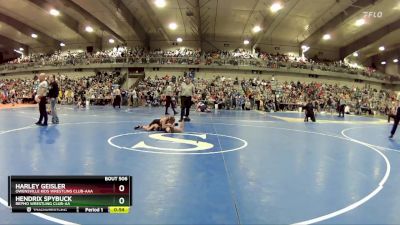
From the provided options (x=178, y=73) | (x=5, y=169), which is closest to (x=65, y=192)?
(x=5, y=169)

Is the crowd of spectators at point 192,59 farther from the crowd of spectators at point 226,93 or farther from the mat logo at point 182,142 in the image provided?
the mat logo at point 182,142

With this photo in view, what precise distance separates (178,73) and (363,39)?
21.0 m

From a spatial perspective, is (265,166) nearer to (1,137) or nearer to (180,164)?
(180,164)

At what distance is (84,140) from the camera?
7.81 metres

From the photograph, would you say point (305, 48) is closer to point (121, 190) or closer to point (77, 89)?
point (77, 89)

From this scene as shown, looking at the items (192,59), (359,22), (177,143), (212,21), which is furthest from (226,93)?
(177,143)

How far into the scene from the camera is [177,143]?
7770 millimetres

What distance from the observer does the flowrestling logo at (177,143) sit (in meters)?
6.88

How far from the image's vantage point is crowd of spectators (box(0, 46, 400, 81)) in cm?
3481

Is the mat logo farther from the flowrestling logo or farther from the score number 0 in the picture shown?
the score number 0

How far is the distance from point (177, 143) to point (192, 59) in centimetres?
2768
